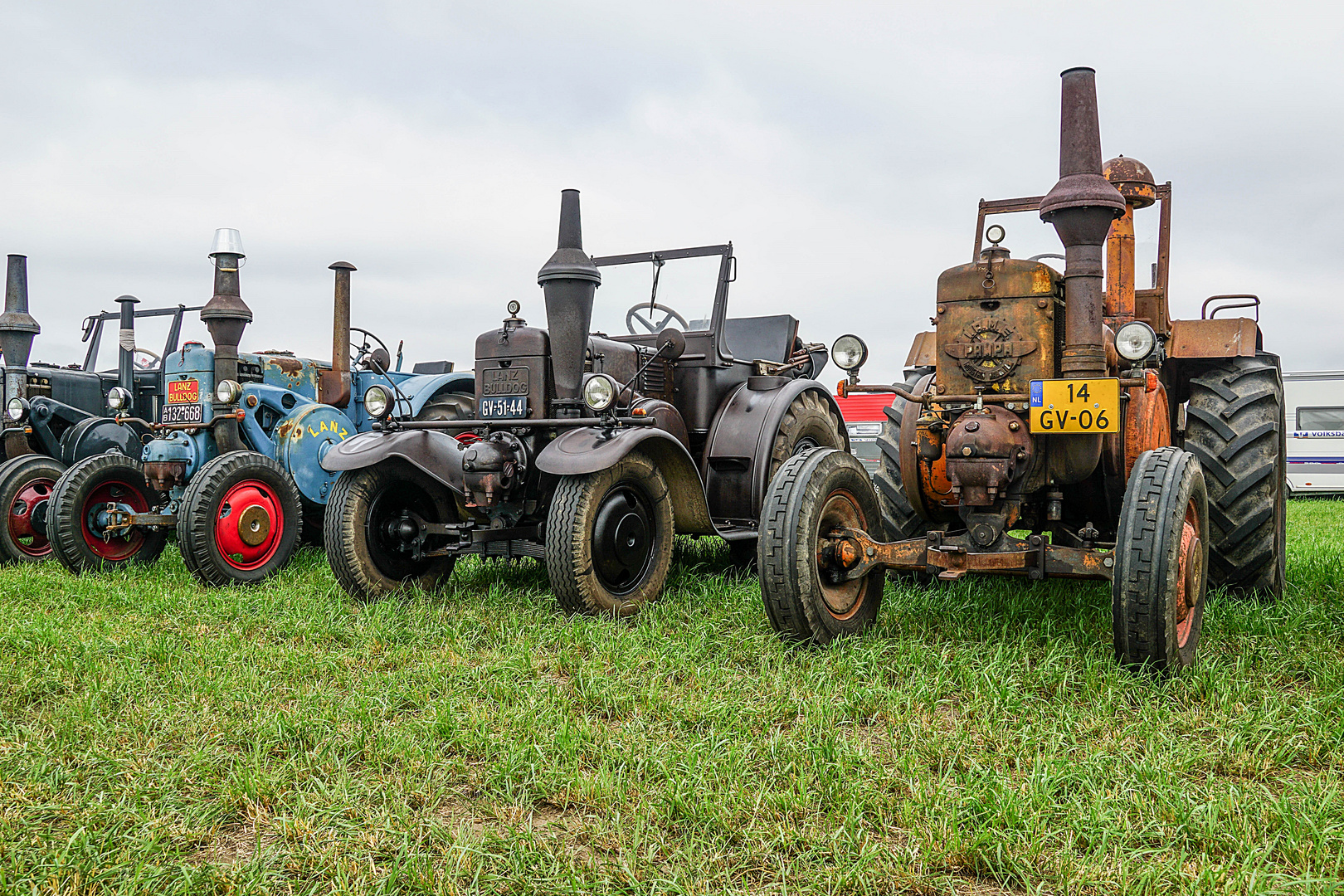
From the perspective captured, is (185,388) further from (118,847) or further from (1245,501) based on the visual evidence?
(1245,501)

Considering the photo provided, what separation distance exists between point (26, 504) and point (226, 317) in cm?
228

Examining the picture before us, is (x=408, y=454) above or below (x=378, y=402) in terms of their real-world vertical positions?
below

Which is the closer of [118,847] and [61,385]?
[118,847]

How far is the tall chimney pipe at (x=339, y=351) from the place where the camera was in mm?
8406

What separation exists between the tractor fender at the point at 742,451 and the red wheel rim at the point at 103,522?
13.9ft

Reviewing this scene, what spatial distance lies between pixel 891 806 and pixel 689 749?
676 mm

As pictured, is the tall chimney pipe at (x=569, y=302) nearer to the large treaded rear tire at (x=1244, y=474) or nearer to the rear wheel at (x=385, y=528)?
the rear wheel at (x=385, y=528)

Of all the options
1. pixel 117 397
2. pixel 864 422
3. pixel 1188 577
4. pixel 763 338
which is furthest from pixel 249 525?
pixel 864 422

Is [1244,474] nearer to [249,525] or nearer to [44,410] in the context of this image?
[249,525]

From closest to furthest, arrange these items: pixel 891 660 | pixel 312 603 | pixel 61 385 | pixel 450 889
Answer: pixel 450 889, pixel 891 660, pixel 312 603, pixel 61 385

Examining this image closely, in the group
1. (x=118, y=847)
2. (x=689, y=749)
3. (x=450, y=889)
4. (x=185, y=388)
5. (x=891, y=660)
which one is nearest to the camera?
(x=450, y=889)

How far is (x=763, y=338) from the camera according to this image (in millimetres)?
7688

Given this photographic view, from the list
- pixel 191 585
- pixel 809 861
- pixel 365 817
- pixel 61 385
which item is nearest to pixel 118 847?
pixel 365 817

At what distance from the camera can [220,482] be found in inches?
261
